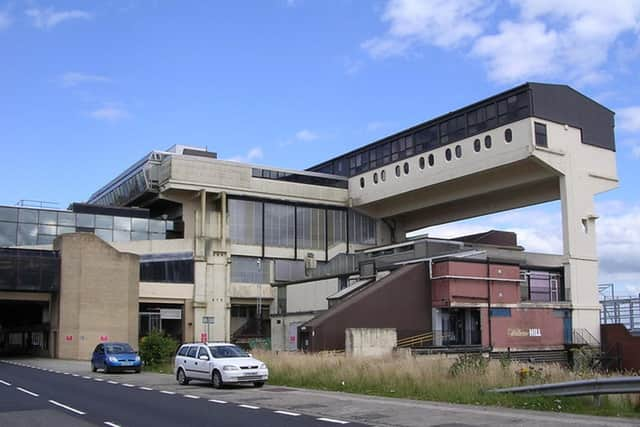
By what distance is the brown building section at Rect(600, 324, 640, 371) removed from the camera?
51875mm

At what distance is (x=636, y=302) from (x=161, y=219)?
4604 centimetres

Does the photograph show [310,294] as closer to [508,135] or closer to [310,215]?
[310,215]

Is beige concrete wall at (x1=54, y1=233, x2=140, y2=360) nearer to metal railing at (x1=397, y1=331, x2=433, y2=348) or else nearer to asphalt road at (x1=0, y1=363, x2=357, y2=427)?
metal railing at (x1=397, y1=331, x2=433, y2=348)

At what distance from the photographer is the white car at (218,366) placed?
23438 mm

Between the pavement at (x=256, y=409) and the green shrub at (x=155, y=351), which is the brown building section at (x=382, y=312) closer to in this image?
the green shrub at (x=155, y=351)

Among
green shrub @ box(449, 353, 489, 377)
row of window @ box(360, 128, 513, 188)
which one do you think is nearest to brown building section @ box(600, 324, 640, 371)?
row of window @ box(360, 128, 513, 188)

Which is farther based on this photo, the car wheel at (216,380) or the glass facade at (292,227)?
the glass facade at (292,227)

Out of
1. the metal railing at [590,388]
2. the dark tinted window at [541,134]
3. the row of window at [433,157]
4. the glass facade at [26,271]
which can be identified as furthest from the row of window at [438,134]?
the metal railing at [590,388]

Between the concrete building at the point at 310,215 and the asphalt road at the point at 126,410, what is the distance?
2606 centimetres

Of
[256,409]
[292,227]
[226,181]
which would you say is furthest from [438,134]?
[256,409]

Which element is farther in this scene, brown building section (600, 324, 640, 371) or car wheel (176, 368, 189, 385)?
brown building section (600, 324, 640, 371)

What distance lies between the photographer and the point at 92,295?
182 ft

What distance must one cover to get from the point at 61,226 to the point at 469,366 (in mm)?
50424

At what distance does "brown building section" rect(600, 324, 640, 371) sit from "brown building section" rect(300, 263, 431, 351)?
15157 mm
